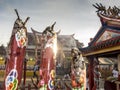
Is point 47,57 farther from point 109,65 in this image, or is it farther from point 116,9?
point 109,65


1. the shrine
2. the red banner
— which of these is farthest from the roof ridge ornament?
the red banner

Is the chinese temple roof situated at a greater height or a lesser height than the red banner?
greater

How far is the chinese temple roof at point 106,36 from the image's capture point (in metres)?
9.95

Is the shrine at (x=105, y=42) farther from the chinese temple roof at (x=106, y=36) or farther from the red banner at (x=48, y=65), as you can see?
the red banner at (x=48, y=65)

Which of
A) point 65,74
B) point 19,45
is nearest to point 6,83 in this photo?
point 19,45

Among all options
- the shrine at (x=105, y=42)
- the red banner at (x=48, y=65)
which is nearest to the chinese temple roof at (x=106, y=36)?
the shrine at (x=105, y=42)

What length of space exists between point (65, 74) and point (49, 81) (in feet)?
73.6

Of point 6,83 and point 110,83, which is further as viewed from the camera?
point 110,83

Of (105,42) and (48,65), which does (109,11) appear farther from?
(48,65)

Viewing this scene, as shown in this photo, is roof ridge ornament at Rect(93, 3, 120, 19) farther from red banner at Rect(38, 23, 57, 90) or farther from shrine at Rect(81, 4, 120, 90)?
red banner at Rect(38, 23, 57, 90)

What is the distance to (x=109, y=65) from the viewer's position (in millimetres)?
34250

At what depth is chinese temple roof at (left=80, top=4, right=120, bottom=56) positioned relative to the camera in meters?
9.95

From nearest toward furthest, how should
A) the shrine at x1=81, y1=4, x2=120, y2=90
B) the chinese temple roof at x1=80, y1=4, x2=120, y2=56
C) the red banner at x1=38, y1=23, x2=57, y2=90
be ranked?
the red banner at x1=38, y1=23, x2=57, y2=90 < the chinese temple roof at x1=80, y1=4, x2=120, y2=56 < the shrine at x1=81, y1=4, x2=120, y2=90

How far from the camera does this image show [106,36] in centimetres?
1139
